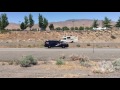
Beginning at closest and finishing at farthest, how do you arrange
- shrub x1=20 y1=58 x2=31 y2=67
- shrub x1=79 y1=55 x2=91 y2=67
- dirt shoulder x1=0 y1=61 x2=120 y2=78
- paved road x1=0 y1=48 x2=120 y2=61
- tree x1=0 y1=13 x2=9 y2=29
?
dirt shoulder x1=0 y1=61 x2=120 y2=78 < shrub x1=20 y1=58 x2=31 y2=67 < shrub x1=79 y1=55 x2=91 y2=67 < paved road x1=0 y1=48 x2=120 y2=61 < tree x1=0 y1=13 x2=9 y2=29

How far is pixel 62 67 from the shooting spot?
18000mm

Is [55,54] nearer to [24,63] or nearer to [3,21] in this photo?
[24,63]

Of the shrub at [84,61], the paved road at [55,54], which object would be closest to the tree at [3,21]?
the paved road at [55,54]

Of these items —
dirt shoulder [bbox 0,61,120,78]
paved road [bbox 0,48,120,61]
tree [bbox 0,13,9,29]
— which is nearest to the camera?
dirt shoulder [bbox 0,61,120,78]

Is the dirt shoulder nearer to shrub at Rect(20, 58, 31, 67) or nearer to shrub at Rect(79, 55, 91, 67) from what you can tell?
shrub at Rect(79, 55, 91, 67)

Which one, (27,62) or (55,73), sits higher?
(27,62)

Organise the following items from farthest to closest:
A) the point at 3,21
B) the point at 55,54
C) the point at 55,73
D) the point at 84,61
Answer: the point at 3,21 < the point at 55,54 < the point at 84,61 < the point at 55,73

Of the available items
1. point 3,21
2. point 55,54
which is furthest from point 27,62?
point 3,21

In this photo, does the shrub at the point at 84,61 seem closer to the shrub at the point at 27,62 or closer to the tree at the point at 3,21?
the shrub at the point at 27,62

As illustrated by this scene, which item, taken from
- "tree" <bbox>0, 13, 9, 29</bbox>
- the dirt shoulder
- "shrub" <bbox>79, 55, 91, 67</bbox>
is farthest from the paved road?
"tree" <bbox>0, 13, 9, 29</bbox>

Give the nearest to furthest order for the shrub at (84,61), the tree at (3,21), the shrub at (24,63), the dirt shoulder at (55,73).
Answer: the dirt shoulder at (55,73) < the shrub at (24,63) < the shrub at (84,61) < the tree at (3,21)
